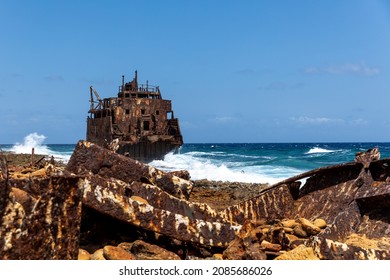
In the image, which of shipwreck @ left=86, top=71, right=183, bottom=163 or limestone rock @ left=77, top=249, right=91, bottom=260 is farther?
shipwreck @ left=86, top=71, right=183, bottom=163

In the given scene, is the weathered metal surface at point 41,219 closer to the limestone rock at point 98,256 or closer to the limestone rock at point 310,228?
the limestone rock at point 98,256

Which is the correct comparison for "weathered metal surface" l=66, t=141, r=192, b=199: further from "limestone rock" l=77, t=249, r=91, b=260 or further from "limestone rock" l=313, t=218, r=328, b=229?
"limestone rock" l=313, t=218, r=328, b=229

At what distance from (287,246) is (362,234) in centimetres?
101

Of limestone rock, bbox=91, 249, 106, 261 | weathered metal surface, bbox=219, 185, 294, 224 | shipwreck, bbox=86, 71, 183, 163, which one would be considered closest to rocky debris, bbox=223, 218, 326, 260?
weathered metal surface, bbox=219, 185, 294, 224

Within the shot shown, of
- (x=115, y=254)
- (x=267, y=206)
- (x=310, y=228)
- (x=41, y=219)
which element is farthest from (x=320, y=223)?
(x=41, y=219)

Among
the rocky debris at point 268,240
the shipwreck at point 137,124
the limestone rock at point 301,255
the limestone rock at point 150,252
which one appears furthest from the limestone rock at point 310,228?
the shipwreck at point 137,124

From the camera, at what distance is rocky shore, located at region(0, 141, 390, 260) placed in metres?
2.69

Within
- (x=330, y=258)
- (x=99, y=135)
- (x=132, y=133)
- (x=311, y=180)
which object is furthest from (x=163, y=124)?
(x=330, y=258)

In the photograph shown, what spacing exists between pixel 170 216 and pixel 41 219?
1473 mm

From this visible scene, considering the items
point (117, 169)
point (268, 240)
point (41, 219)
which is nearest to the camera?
point (41, 219)

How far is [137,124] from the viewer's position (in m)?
32.7

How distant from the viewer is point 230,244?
3.91 m

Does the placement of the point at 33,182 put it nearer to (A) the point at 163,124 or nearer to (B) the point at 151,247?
(B) the point at 151,247

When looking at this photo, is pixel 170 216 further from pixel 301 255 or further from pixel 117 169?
pixel 117 169
